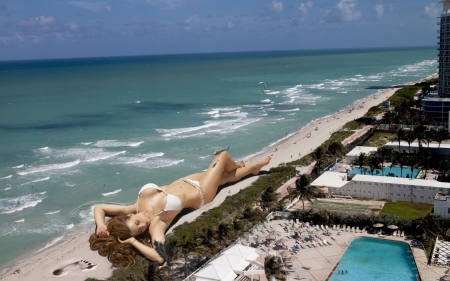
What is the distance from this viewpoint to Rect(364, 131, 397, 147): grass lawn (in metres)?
63.4

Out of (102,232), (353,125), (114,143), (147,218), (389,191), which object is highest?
(147,218)

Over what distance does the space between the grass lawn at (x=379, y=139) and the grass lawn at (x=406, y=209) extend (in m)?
21.5

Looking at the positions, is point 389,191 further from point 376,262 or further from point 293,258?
point 293,258

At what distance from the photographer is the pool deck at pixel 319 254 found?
2988 cm

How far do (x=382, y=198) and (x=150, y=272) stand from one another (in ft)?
82.7

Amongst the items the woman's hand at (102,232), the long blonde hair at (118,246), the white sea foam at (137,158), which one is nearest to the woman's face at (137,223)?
the long blonde hair at (118,246)

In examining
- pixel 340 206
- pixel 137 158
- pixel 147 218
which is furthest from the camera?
pixel 137 158

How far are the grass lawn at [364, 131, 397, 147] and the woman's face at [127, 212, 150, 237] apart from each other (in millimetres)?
38044

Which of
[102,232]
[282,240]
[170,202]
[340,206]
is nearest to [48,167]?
[102,232]

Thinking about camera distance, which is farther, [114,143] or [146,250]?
[114,143]

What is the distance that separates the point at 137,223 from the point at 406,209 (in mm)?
22043

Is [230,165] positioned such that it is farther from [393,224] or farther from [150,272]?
[150,272]

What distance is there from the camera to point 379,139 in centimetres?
6569

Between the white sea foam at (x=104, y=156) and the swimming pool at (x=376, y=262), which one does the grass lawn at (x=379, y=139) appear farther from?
the white sea foam at (x=104, y=156)
